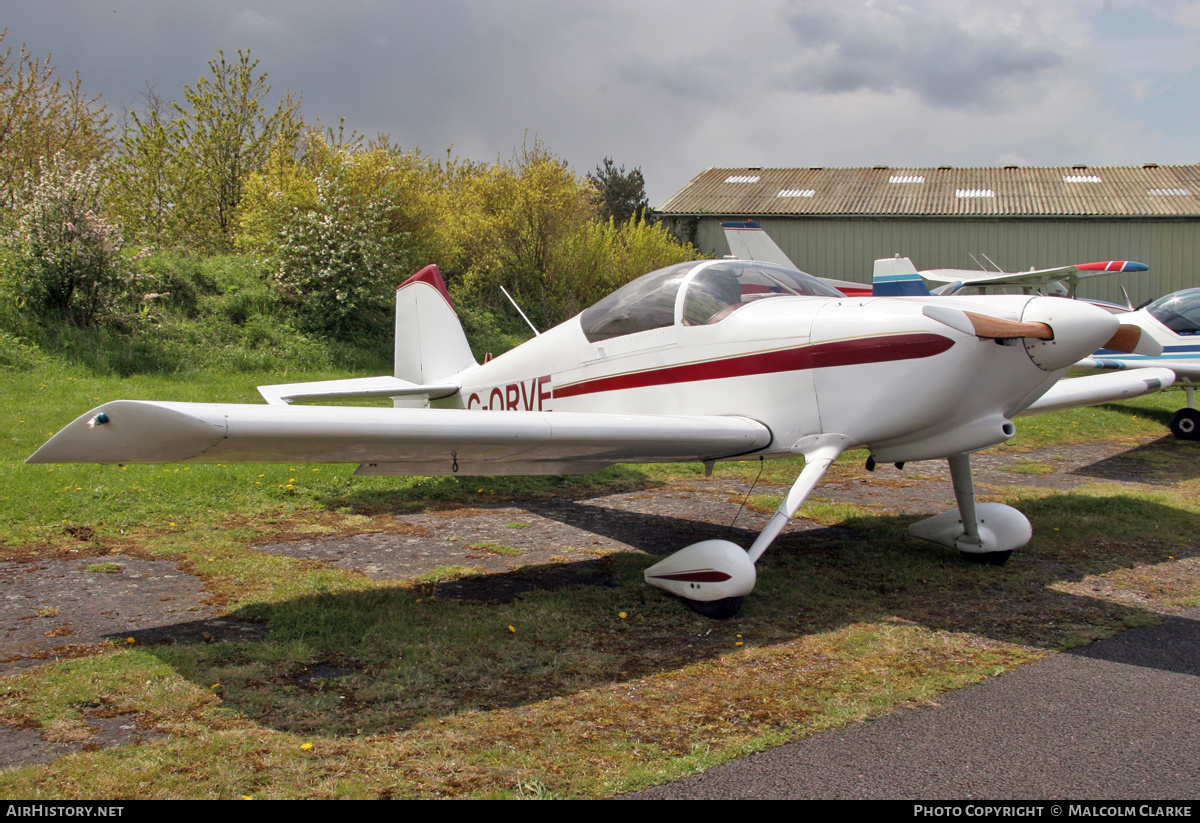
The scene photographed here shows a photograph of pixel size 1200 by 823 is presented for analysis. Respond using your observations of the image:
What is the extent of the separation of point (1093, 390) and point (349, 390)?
599 centimetres

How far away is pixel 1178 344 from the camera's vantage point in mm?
10609

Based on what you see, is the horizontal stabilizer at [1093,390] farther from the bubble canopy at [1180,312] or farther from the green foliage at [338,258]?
the green foliage at [338,258]

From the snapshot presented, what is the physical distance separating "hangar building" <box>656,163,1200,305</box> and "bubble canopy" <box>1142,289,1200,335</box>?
514 inches

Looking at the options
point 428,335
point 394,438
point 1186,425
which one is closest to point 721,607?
point 394,438

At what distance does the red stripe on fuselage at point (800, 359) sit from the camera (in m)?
4.25

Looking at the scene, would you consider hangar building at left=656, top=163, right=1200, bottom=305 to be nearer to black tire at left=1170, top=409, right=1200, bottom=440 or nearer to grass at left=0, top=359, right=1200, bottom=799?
black tire at left=1170, top=409, right=1200, bottom=440

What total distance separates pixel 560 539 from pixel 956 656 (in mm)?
3088

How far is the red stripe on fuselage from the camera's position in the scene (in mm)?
4250

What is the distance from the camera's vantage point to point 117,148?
2050 cm

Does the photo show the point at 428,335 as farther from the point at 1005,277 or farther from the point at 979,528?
the point at 1005,277

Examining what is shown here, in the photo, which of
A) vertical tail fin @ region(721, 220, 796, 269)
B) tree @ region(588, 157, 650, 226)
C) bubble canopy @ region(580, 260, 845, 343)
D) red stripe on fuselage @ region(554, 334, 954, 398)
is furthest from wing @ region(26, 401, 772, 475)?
tree @ region(588, 157, 650, 226)

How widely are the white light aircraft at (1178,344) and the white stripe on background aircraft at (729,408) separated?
6.53 m

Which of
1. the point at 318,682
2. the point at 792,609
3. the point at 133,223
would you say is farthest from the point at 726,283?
the point at 133,223

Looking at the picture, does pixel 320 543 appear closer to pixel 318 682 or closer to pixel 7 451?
pixel 318 682
